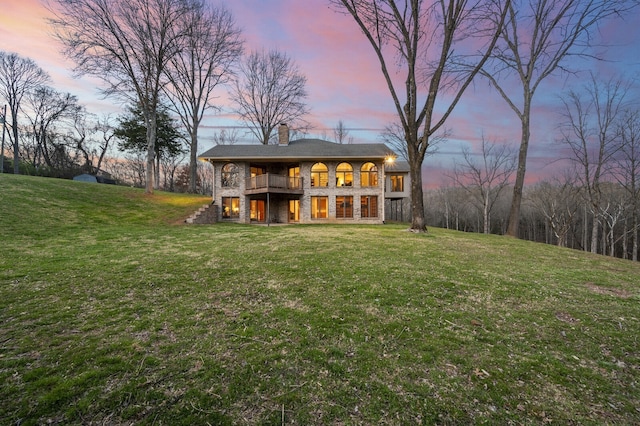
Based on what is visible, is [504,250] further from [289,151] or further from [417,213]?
[289,151]

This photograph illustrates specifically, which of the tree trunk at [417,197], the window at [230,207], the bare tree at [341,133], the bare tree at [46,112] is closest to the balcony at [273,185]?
the window at [230,207]

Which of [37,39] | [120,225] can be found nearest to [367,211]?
[120,225]

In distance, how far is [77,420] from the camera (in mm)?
2127

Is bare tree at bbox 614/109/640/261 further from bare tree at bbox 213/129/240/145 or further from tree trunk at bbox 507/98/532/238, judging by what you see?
bare tree at bbox 213/129/240/145

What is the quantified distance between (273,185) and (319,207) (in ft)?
14.1

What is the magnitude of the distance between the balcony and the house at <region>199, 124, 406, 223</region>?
81 millimetres

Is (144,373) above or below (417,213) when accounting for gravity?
below

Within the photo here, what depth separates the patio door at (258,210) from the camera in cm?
2112

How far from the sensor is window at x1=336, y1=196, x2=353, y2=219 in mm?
20969

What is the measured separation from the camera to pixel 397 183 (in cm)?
2705

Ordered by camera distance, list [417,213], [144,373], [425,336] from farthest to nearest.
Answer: [417,213]
[425,336]
[144,373]

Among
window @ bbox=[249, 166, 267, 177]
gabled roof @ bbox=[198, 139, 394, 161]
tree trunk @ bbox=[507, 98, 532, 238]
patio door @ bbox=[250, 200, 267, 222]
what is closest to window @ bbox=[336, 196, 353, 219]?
gabled roof @ bbox=[198, 139, 394, 161]

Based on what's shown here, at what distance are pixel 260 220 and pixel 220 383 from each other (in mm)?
19335

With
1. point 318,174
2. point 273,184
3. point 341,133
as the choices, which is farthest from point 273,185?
point 341,133
